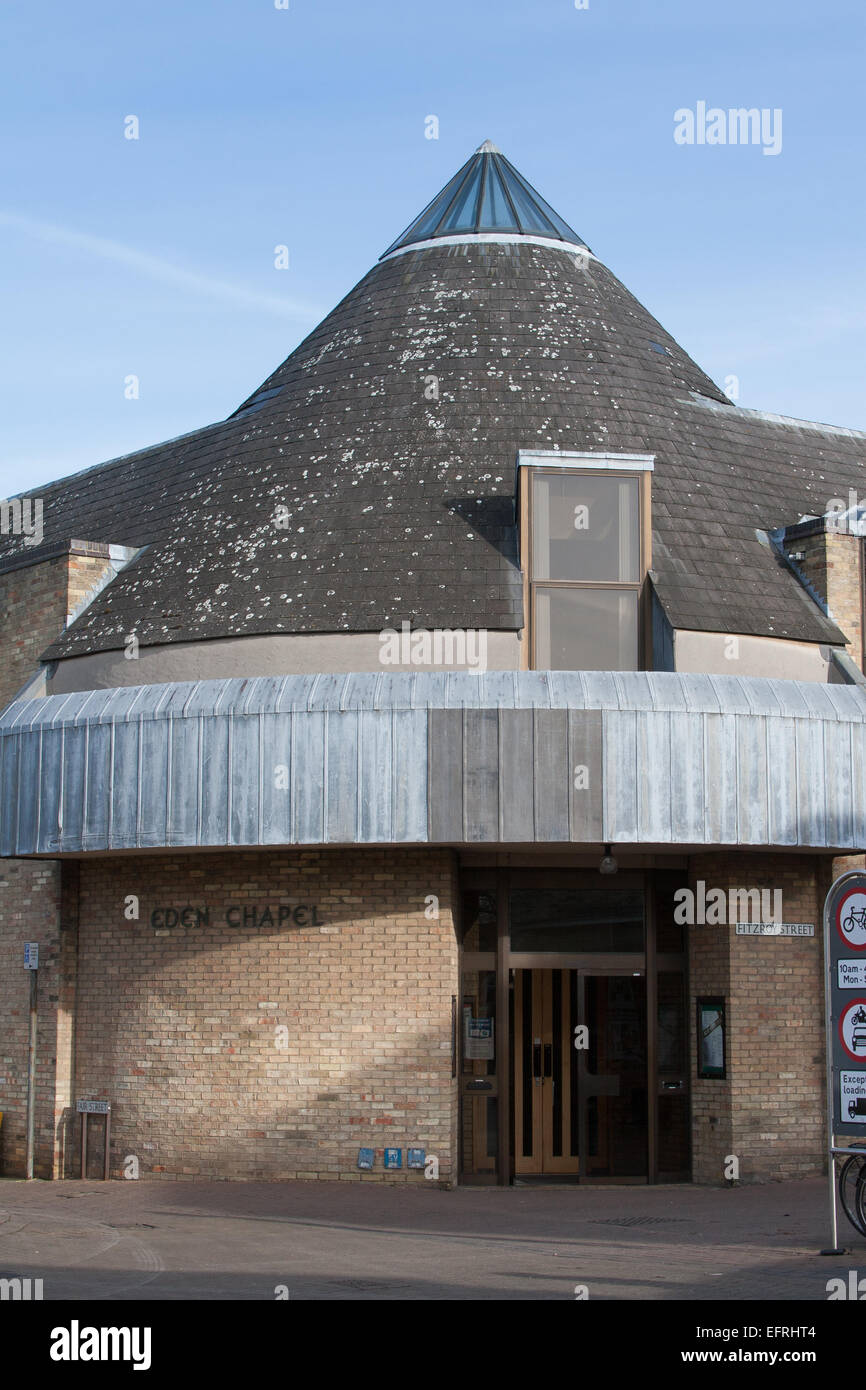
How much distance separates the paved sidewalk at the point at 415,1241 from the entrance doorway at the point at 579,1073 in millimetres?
635

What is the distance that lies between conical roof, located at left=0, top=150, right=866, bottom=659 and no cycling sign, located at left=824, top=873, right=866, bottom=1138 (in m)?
6.22

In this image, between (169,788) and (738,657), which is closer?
(169,788)

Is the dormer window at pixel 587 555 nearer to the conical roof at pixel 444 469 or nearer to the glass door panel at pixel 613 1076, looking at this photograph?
the conical roof at pixel 444 469

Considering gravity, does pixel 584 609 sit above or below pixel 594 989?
above

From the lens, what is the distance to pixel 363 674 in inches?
634

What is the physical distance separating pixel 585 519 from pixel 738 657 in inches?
91.3

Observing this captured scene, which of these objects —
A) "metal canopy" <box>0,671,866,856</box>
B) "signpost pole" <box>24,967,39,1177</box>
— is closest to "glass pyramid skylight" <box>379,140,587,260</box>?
"metal canopy" <box>0,671,866,856</box>

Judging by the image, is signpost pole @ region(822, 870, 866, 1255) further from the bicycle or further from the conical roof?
the conical roof

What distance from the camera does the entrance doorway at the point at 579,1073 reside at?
56.6 feet

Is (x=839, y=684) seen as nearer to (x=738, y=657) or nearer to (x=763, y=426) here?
(x=738, y=657)

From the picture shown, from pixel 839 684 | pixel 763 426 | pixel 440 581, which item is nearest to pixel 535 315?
pixel 763 426

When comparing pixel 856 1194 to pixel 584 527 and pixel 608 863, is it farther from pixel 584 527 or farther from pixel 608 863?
pixel 584 527

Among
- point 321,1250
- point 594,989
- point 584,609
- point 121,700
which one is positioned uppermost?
point 584,609

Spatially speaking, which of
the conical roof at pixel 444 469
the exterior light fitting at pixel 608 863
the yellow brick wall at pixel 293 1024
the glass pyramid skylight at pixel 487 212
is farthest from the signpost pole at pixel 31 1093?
the glass pyramid skylight at pixel 487 212
